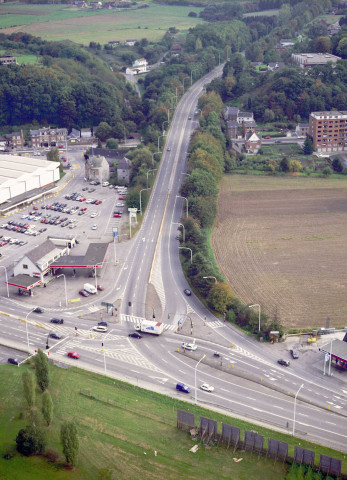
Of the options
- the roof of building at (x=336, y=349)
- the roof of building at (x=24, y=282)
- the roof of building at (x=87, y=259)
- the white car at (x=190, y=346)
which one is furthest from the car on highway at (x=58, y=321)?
the roof of building at (x=336, y=349)

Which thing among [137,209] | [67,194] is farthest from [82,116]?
[137,209]

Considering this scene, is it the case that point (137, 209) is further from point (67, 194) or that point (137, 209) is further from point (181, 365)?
point (181, 365)

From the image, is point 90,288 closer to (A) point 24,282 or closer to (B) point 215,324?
(A) point 24,282

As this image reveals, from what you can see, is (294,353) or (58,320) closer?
(294,353)

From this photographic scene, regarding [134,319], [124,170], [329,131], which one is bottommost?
[134,319]

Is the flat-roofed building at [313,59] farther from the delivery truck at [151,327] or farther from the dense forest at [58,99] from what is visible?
the delivery truck at [151,327]

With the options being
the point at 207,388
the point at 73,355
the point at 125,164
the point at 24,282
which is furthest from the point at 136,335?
the point at 125,164
